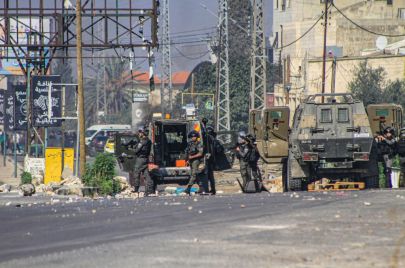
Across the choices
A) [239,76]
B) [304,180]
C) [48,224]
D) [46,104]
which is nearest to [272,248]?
[48,224]

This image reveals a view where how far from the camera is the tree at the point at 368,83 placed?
7825cm

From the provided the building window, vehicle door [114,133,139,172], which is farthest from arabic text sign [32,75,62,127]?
the building window

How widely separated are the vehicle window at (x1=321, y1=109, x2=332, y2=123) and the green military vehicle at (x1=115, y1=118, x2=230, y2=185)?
4.64 metres

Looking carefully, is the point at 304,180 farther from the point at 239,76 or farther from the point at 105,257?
the point at 239,76

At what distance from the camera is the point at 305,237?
45.2 feet

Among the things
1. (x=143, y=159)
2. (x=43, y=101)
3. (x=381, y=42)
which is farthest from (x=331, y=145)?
(x=381, y=42)

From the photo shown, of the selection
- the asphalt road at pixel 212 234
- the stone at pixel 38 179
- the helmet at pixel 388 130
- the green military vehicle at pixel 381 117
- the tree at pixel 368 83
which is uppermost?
the tree at pixel 368 83

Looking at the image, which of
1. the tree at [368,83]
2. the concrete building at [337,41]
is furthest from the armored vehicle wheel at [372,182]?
the concrete building at [337,41]

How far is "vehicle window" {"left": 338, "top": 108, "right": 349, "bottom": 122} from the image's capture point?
28.2 m

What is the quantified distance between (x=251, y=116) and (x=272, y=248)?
66.4 ft

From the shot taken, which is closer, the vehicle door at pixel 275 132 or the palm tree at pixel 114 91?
the vehicle door at pixel 275 132

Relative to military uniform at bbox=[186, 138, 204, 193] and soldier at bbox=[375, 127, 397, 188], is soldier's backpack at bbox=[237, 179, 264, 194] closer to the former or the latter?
military uniform at bbox=[186, 138, 204, 193]

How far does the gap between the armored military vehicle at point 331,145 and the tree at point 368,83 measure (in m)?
49.1

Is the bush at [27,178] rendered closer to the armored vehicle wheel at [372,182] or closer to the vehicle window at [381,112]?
the vehicle window at [381,112]
